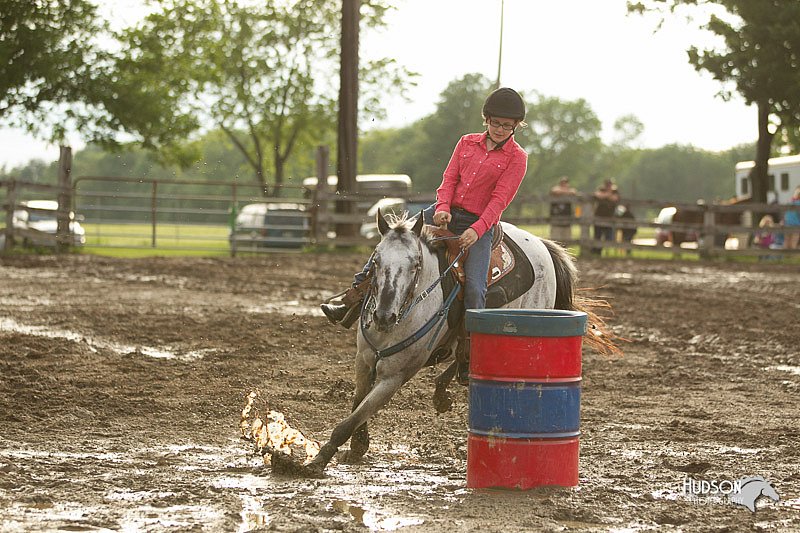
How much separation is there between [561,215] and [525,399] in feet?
71.7

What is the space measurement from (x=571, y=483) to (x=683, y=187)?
5449 inches

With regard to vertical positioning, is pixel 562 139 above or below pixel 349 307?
above

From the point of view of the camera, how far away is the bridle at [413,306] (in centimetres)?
571

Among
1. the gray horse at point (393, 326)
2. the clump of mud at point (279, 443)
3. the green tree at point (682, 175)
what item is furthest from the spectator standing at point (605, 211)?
the green tree at point (682, 175)

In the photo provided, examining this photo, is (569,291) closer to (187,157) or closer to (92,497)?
(92,497)

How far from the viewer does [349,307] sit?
247 inches

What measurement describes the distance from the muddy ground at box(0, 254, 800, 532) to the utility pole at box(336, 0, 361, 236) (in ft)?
29.9

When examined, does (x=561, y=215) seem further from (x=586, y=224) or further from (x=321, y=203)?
(x=321, y=203)

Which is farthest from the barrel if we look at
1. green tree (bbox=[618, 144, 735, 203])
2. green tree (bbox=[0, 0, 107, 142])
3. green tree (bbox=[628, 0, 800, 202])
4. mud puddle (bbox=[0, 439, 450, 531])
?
green tree (bbox=[618, 144, 735, 203])

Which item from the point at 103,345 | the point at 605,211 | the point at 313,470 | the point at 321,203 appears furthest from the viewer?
the point at 605,211

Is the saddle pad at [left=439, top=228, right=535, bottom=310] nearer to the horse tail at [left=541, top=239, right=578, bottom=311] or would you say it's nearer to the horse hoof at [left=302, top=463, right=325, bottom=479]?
the horse tail at [left=541, top=239, right=578, bottom=311]

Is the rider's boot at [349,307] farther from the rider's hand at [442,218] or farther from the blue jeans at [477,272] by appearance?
the rider's hand at [442,218]

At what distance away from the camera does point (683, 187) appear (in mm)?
138875

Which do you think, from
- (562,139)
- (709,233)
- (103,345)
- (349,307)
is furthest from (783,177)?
(562,139)
